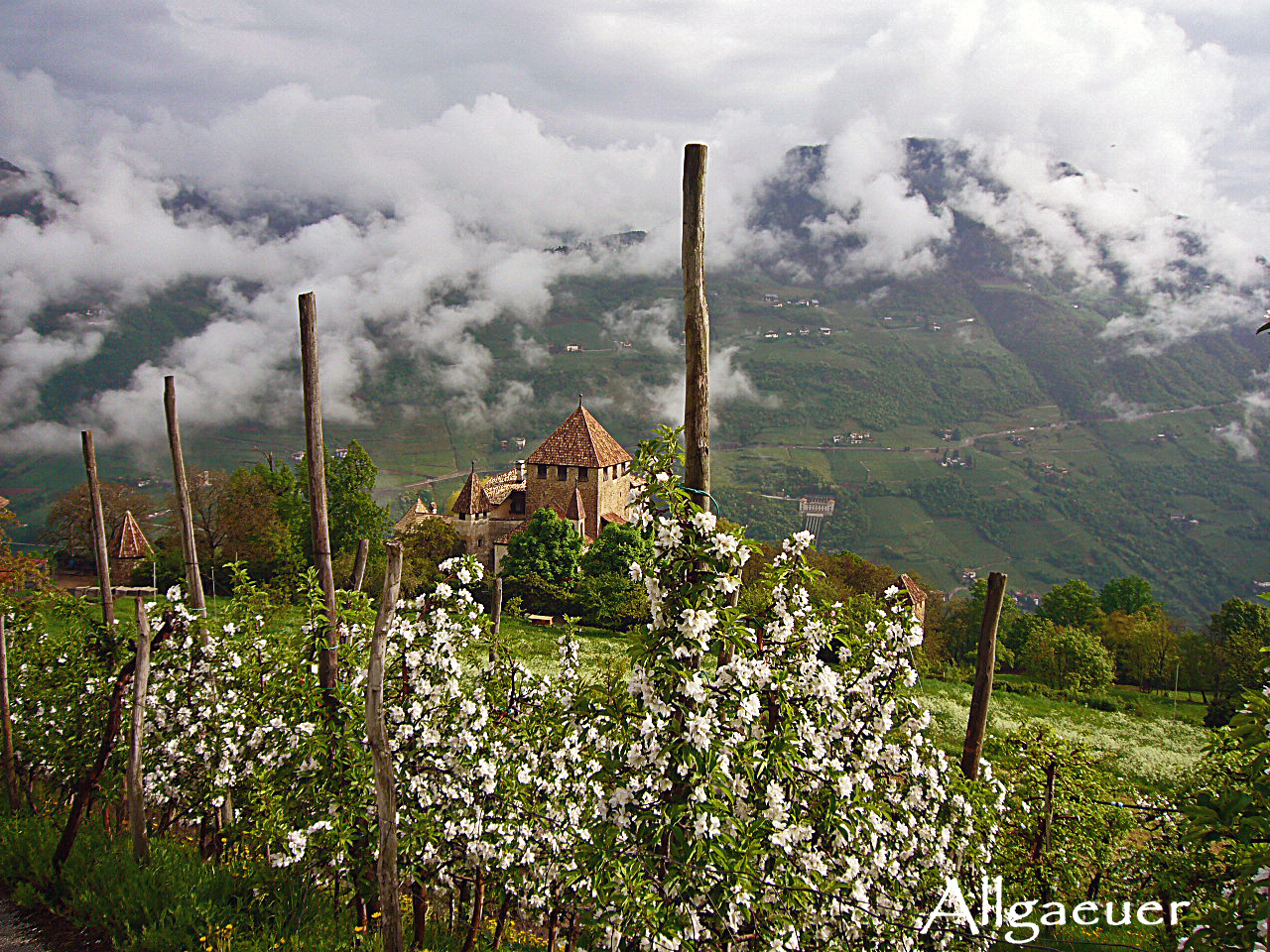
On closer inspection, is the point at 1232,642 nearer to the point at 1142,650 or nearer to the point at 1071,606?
the point at 1142,650

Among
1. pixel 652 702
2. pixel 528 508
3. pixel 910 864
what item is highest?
pixel 652 702

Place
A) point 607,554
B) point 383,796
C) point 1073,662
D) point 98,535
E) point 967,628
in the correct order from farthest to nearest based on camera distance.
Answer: point 967,628, point 607,554, point 1073,662, point 98,535, point 383,796

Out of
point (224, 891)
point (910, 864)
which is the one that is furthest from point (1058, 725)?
point (224, 891)

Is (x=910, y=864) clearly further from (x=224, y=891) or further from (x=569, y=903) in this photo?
(x=224, y=891)

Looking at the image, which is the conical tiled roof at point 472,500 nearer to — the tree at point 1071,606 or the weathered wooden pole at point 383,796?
the tree at point 1071,606

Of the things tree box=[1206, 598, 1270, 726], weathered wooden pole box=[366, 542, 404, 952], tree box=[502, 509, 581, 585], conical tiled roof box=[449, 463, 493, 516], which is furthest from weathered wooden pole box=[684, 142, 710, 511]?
conical tiled roof box=[449, 463, 493, 516]

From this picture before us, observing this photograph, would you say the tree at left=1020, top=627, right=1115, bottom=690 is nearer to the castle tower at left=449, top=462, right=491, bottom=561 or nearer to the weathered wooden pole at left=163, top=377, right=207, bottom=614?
the castle tower at left=449, top=462, right=491, bottom=561

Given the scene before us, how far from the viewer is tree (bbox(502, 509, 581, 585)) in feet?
130

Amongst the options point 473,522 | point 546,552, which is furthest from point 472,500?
point 546,552

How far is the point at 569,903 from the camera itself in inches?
301

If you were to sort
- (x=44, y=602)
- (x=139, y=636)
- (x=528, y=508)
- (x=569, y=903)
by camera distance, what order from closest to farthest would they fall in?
(x=139, y=636)
(x=569, y=903)
(x=44, y=602)
(x=528, y=508)

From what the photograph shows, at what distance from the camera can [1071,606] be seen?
53.7m

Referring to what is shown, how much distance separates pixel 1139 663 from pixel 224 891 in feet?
160

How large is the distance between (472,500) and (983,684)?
139 feet
